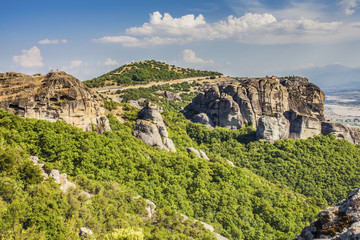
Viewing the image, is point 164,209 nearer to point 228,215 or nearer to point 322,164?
point 228,215

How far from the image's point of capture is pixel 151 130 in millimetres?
54281

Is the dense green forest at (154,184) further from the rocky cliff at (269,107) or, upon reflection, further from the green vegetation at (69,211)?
the rocky cliff at (269,107)

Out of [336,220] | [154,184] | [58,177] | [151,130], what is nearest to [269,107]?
[151,130]

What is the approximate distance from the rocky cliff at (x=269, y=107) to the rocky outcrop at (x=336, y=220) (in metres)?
60.5

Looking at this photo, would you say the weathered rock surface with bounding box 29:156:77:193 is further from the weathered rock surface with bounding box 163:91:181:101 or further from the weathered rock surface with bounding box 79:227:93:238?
the weathered rock surface with bounding box 163:91:181:101

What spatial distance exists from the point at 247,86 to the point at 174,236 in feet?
221

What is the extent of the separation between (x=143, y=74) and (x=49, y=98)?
96.6 metres

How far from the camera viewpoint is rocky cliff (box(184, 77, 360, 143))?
7588 centimetres

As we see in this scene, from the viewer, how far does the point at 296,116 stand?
252 ft

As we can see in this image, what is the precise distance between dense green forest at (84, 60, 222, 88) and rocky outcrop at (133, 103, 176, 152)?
65404 millimetres

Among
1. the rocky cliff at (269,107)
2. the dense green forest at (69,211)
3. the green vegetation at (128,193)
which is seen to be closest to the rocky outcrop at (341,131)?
the rocky cliff at (269,107)

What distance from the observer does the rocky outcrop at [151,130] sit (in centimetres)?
5350

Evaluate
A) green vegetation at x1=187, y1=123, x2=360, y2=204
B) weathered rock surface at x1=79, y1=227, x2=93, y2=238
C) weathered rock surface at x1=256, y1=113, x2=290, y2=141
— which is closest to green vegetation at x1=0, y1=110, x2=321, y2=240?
weathered rock surface at x1=79, y1=227, x2=93, y2=238

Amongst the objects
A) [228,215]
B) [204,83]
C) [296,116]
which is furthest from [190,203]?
[204,83]
